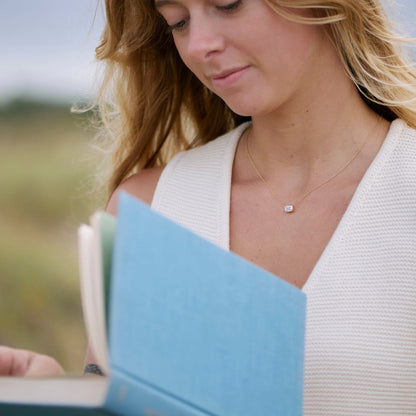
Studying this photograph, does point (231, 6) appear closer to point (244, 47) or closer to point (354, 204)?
point (244, 47)

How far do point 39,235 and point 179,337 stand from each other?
A: 12.8ft

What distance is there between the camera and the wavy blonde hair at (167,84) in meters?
1.62

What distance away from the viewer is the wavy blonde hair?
1624 mm

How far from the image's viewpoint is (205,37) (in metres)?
1.44

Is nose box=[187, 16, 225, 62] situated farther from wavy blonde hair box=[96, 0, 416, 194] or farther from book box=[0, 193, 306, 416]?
book box=[0, 193, 306, 416]

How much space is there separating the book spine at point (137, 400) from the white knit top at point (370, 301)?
54 cm

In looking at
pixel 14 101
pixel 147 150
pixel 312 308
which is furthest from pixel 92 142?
pixel 14 101

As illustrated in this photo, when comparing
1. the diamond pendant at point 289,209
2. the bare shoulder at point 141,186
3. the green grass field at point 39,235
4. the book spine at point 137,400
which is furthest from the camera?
the green grass field at point 39,235

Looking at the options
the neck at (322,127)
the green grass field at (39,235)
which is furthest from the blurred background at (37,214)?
the neck at (322,127)

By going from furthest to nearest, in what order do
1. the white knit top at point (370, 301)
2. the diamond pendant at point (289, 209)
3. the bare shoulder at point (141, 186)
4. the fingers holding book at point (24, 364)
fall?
the bare shoulder at point (141, 186)
the diamond pendant at point (289, 209)
the white knit top at point (370, 301)
the fingers holding book at point (24, 364)

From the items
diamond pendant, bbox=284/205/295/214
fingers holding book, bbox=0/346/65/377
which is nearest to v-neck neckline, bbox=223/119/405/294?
diamond pendant, bbox=284/205/295/214

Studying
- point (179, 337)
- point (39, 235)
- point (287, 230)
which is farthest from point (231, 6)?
point (39, 235)

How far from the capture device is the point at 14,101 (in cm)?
515

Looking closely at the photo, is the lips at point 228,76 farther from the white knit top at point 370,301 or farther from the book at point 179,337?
the book at point 179,337
